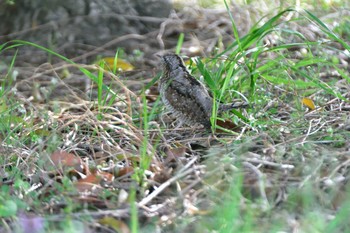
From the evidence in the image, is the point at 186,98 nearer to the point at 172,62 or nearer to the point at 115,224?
the point at 172,62

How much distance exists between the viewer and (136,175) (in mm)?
3980

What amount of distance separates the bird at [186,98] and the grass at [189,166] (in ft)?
0.30

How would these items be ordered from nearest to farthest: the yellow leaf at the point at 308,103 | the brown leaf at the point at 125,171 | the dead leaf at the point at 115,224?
the dead leaf at the point at 115,224
the brown leaf at the point at 125,171
the yellow leaf at the point at 308,103

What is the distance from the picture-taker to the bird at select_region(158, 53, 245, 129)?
4.84 meters

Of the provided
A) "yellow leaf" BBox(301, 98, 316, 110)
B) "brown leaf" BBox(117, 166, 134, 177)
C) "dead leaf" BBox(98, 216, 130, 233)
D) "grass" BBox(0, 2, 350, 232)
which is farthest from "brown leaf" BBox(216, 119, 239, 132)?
"dead leaf" BBox(98, 216, 130, 233)

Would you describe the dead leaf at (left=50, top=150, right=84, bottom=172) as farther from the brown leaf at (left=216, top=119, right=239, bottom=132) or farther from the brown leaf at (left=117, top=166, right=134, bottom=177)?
the brown leaf at (left=216, top=119, right=239, bottom=132)

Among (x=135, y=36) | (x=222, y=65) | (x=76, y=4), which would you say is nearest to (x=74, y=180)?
(x=222, y=65)

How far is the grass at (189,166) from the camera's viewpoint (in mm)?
3584

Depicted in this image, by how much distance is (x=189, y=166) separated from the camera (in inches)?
169

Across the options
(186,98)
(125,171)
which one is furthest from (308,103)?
(125,171)

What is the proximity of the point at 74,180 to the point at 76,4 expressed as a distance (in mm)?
3441

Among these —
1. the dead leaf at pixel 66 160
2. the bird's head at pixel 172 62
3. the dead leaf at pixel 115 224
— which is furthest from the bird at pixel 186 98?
the dead leaf at pixel 115 224

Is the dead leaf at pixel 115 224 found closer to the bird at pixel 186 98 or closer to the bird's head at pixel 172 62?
the bird at pixel 186 98

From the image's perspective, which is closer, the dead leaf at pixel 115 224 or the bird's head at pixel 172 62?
the dead leaf at pixel 115 224
